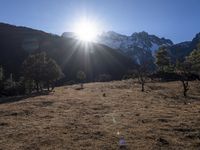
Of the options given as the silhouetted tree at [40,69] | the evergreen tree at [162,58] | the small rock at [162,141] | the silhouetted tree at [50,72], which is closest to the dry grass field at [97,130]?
the small rock at [162,141]

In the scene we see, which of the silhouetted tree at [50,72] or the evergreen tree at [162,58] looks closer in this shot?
the silhouetted tree at [50,72]

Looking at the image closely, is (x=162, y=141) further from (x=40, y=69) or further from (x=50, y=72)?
(x=50, y=72)

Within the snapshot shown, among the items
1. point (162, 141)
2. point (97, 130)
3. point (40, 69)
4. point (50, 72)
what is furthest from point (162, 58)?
point (162, 141)

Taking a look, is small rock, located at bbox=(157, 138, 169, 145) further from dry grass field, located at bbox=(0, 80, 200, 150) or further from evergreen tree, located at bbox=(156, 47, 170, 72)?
evergreen tree, located at bbox=(156, 47, 170, 72)

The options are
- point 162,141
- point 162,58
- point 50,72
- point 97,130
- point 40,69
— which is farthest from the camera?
point 162,58

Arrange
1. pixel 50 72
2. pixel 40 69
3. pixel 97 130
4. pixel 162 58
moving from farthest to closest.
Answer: pixel 162 58 → pixel 50 72 → pixel 40 69 → pixel 97 130

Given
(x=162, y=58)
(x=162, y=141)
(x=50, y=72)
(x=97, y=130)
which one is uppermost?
(x=162, y=58)

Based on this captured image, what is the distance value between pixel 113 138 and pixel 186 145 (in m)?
5.66

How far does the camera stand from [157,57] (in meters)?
127

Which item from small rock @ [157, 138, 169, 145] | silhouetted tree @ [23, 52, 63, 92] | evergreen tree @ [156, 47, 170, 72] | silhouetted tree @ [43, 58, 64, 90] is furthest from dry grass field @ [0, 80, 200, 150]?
evergreen tree @ [156, 47, 170, 72]

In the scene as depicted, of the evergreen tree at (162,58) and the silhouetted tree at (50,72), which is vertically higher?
the evergreen tree at (162,58)

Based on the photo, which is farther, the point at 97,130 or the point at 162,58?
the point at 162,58

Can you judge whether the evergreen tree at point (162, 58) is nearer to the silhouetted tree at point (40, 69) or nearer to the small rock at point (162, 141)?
the silhouetted tree at point (40, 69)

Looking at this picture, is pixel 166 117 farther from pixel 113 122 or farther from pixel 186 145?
pixel 186 145
